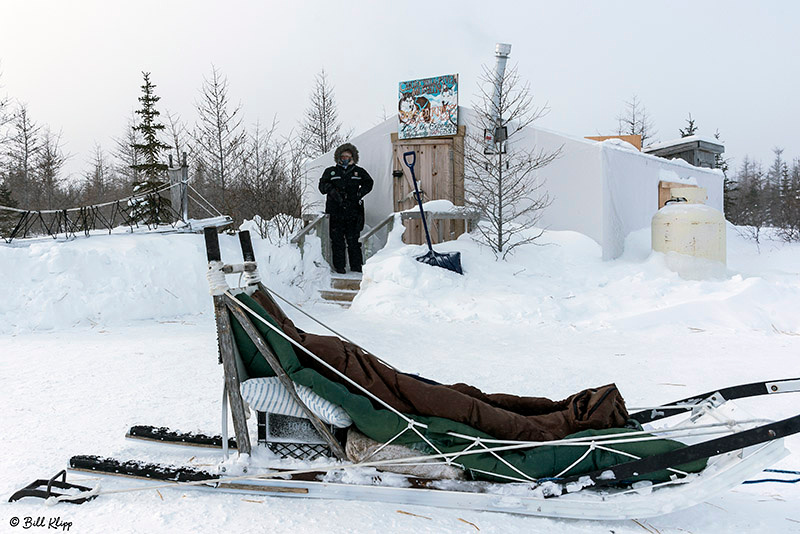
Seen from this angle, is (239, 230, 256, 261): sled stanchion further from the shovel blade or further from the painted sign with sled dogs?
the painted sign with sled dogs

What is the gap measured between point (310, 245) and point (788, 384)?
863cm

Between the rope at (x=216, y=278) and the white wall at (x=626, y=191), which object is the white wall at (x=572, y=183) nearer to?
the white wall at (x=626, y=191)

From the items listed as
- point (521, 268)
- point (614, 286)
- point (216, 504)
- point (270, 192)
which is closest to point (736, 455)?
point (216, 504)

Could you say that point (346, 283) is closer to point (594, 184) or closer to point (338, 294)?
point (338, 294)

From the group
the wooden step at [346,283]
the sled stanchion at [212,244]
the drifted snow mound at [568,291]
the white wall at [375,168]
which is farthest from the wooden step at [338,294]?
the sled stanchion at [212,244]

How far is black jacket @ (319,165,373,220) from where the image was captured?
402 inches

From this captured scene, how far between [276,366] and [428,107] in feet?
29.7

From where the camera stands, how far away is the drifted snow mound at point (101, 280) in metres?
7.29

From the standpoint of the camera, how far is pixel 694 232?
334 inches

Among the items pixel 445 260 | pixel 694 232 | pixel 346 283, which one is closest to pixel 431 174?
pixel 346 283

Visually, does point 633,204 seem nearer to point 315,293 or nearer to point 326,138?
point 315,293

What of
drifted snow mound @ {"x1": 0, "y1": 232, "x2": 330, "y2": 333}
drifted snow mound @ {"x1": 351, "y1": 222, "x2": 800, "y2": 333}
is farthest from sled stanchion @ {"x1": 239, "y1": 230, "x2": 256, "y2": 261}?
drifted snow mound @ {"x1": 0, "y1": 232, "x2": 330, "y2": 333}

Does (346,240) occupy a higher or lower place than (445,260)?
higher

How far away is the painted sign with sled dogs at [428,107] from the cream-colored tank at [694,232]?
13.8 feet
